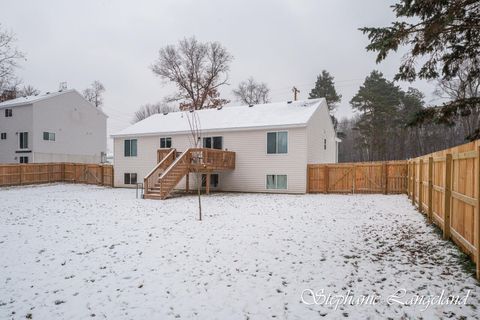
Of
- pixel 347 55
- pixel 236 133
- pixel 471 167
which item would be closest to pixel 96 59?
pixel 236 133

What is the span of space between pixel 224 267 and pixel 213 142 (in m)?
15.3

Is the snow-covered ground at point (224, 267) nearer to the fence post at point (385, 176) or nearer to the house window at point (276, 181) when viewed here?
the fence post at point (385, 176)

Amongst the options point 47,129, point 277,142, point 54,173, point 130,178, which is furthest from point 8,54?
point 277,142

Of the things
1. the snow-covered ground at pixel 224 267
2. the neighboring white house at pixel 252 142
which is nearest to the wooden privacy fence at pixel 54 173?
the neighboring white house at pixel 252 142

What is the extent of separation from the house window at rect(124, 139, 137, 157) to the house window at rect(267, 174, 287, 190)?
35.7 feet

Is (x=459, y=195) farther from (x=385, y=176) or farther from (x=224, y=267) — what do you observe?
(x=385, y=176)

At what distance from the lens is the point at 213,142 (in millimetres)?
20641

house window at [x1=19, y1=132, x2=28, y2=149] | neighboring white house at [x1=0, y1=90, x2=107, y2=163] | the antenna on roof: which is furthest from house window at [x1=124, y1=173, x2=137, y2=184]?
the antenna on roof

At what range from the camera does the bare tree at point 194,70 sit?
123ft

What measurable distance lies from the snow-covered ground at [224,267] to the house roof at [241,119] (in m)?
9.90

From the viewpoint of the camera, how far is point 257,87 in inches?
1893

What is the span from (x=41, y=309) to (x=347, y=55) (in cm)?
2425

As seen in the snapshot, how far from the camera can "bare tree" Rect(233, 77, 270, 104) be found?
1855 inches

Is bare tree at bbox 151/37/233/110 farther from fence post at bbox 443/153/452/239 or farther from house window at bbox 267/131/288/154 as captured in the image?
fence post at bbox 443/153/452/239
